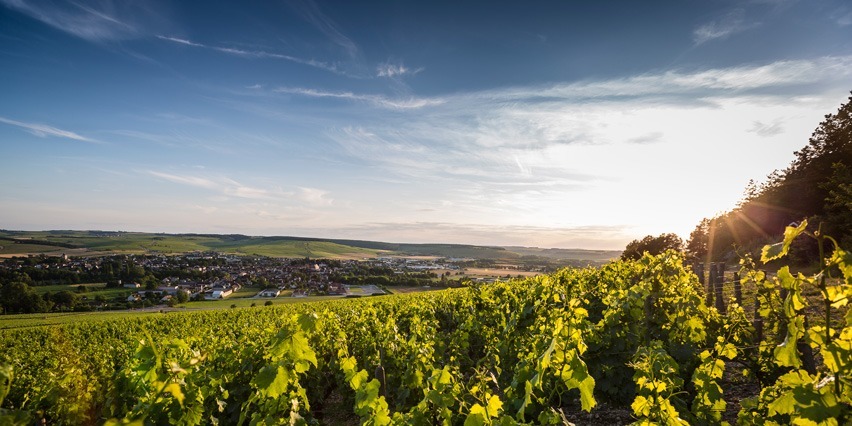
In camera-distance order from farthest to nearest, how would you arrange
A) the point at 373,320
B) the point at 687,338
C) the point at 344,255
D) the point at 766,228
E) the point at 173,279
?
the point at 344,255, the point at 173,279, the point at 766,228, the point at 373,320, the point at 687,338

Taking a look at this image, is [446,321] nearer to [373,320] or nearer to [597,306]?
[373,320]

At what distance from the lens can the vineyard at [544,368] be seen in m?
1.95

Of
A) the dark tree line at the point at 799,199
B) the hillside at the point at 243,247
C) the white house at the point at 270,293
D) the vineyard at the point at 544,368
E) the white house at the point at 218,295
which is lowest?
the white house at the point at 218,295

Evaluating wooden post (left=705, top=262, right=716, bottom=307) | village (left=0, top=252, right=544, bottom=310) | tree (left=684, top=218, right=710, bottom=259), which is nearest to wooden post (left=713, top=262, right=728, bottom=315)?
wooden post (left=705, top=262, right=716, bottom=307)

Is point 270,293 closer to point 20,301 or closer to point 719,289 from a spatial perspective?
point 20,301

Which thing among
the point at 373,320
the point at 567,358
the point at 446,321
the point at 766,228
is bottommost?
the point at 446,321

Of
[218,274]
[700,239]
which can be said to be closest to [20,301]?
[218,274]

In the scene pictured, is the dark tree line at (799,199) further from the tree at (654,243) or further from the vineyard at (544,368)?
the vineyard at (544,368)

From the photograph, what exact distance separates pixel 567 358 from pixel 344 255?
485 ft

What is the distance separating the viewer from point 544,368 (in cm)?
271

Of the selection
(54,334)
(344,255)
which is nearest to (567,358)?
(54,334)

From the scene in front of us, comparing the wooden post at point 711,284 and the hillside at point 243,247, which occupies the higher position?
the wooden post at point 711,284

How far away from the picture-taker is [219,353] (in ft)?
26.4

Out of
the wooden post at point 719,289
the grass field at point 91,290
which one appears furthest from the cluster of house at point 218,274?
the wooden post at point 719,289
